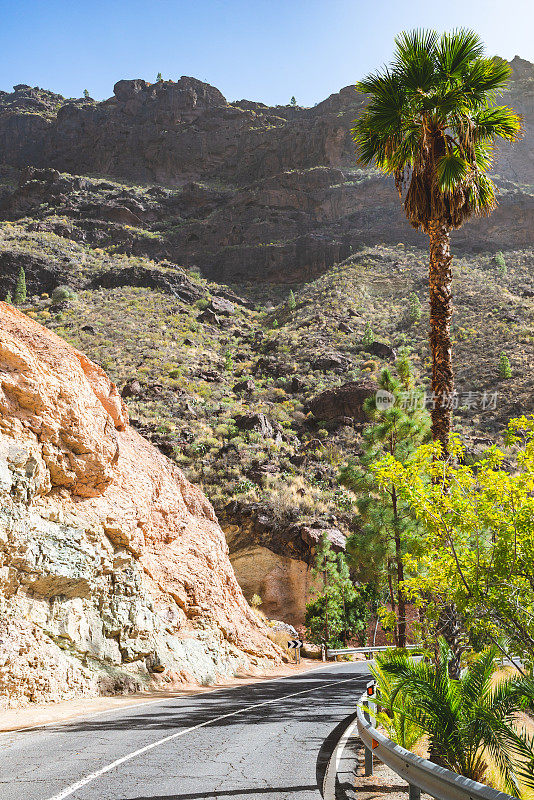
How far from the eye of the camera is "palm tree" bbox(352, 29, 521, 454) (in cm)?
1080

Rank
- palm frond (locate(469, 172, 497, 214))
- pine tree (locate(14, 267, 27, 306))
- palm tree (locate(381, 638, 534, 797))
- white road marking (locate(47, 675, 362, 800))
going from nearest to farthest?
palm tree (locate(381, 638, 534, 797)), white road marking (locate(47, 675, 362, 800)), palm frond (locate(469, 172, 497, 214)), pine tree (locate(14, 267, 27, 306))

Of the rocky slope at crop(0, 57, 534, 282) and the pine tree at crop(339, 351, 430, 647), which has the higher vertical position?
the rocky slope at crop(0, 57, 534, 282)

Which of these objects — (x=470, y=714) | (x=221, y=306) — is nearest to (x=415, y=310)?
(x=221, y=306)

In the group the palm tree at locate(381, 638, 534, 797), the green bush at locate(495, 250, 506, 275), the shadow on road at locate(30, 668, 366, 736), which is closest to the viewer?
the palm tree at locate(381, 638, 534, 797)

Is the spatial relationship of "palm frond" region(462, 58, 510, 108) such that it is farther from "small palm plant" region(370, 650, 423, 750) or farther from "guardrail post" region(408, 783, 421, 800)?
"guardrail post" region(408, 783, 421, 800)

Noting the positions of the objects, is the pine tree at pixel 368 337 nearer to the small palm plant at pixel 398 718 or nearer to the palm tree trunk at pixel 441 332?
the palm tree trunk at pixel 441 332

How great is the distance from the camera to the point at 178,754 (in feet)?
21.8

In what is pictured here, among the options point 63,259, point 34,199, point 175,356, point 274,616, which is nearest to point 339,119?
point 34,199

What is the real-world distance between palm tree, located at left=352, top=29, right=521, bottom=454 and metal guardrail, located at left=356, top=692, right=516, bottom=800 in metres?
6.30

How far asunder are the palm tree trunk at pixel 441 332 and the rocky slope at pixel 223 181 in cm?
8076

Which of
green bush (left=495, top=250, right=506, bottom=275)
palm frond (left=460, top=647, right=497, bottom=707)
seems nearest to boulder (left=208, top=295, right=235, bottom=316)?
green bush (left=495, top=250, right=506, bottom=275)

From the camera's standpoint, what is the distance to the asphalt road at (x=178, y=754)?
5145 millimetres

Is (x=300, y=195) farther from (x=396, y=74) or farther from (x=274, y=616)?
(x=396, y=74)

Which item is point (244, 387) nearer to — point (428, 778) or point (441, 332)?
point (441, 332)
